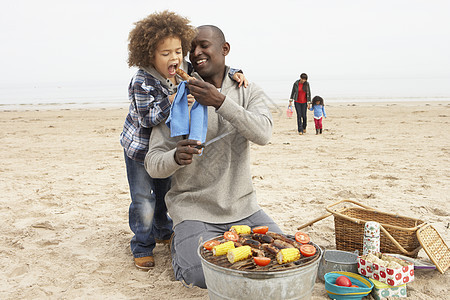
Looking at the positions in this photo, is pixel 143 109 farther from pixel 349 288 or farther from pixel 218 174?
pixel 349 288

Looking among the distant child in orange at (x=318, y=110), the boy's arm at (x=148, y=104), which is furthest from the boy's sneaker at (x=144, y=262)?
the distant child in orange at (x=318, y=110)

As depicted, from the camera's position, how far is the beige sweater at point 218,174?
122 inches

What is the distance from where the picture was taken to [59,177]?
6383 millimetres

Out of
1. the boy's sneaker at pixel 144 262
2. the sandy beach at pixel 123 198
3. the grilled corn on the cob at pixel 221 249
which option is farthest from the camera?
the boy's sneaker at pixel 144 262

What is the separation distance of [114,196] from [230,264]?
344cm

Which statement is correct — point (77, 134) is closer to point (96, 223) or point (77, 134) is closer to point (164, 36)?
point (96, 223)

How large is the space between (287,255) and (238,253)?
0.87ft

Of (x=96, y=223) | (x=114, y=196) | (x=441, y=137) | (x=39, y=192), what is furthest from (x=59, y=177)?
(x=441, y=137)

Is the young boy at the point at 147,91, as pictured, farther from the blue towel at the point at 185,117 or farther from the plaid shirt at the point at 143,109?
the blue towel at the point at 185,117

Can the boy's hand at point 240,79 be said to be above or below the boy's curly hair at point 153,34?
below

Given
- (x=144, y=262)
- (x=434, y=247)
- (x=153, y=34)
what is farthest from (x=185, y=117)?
(x=434, y=247)

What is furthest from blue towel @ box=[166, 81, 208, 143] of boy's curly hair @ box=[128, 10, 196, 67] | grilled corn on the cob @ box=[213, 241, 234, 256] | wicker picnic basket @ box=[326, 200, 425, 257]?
wicker picnic basket @ box=[326, 200, 425, 257]

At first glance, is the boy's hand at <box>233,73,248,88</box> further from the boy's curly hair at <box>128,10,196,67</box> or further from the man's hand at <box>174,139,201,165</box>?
the man's hand at <box>174,139,201,165</box>

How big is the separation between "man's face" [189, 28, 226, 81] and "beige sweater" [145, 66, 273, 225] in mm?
174
